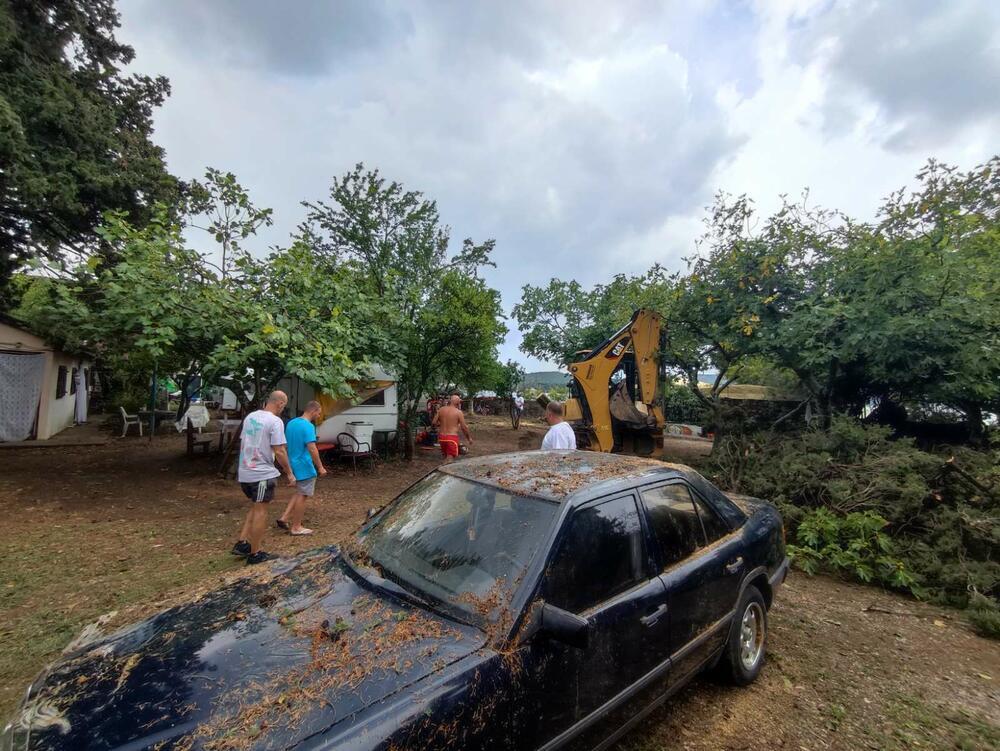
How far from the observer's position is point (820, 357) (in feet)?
24.9

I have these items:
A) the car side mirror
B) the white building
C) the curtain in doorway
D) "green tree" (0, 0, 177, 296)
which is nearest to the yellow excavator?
the car side mirror

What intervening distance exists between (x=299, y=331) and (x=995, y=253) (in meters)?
10.8

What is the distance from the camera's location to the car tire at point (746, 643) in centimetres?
302

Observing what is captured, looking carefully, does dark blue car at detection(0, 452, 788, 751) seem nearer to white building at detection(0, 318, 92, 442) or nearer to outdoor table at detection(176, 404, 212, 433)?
outdoor table at detection(176, 404, 212, 433)

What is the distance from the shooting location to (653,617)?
240cm

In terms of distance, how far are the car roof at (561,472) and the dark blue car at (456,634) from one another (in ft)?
0.06

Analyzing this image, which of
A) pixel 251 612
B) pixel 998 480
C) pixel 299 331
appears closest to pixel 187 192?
pixel 299 331

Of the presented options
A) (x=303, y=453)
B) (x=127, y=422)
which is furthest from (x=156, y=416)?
(x=303, y=453)

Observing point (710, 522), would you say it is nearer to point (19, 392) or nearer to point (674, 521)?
point (674, 521)

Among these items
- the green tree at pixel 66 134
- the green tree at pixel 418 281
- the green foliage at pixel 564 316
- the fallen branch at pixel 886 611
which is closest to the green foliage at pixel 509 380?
the green foliage at pixel 564 316

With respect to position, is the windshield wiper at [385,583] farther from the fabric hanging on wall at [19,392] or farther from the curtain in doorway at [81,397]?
the curtain in doorway at [81,397]

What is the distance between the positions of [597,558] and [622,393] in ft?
27.0

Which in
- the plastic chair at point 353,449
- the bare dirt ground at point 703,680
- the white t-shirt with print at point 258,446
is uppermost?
the white t-shirt with print at point 258,446

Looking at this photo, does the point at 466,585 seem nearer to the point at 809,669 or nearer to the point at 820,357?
the point at 809,669
